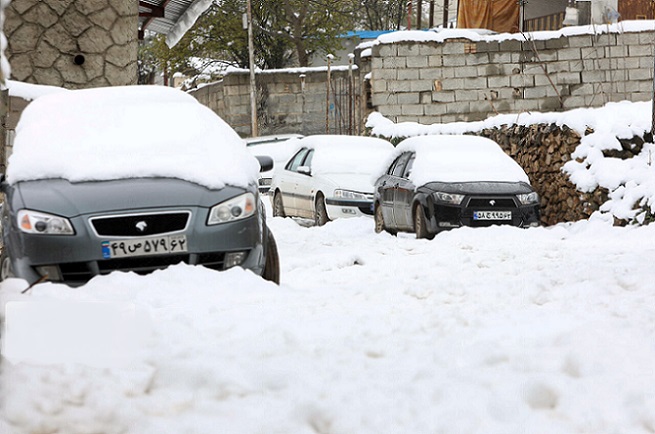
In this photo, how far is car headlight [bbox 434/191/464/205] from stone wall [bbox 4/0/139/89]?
4.14 meters

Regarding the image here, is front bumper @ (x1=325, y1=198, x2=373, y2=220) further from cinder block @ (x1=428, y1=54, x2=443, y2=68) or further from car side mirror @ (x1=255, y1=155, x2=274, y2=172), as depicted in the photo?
cinder block @ (x1=428, y1=54, x2=443, y2=68)

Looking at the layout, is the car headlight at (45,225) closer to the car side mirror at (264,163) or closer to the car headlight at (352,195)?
the car side mirror at (264,163)

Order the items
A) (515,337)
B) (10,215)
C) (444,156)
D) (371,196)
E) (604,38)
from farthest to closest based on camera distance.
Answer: (604,38)
(371,196)
(444,156)
(10,215)
(515,337)

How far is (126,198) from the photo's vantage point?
6.12 meters

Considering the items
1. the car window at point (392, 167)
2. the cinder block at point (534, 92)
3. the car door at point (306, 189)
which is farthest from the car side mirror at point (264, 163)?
the cinder block at point (534, 92)

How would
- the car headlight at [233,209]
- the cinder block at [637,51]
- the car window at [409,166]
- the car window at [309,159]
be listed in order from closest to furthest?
1. the car headlight at [233,209]
2. the car window at [409,166]
3. the car window at [309,159]
4. the cinder block at [637,51]

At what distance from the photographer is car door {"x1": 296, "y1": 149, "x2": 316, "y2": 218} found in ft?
53.4

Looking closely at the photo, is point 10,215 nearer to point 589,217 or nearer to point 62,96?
point 62,96

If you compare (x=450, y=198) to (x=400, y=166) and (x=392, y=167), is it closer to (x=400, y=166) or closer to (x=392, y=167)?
(x=400, y=166)

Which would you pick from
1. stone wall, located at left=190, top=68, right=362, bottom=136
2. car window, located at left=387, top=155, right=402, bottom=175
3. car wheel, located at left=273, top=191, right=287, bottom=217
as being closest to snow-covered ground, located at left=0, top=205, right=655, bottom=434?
car window, located at left=387, top=155, right=402, bottom=175

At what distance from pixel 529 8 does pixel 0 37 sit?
1090 inches

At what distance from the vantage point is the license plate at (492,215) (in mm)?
12164

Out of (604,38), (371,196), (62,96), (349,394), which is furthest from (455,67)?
(349,394)

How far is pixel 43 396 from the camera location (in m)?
3.71
